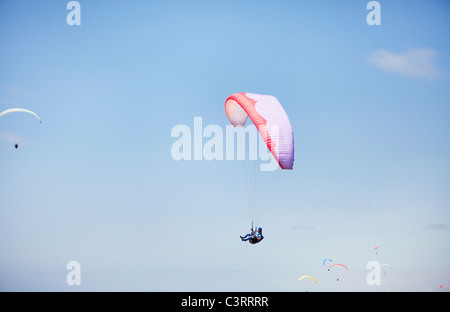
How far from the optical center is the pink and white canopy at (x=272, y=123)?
1419 inches

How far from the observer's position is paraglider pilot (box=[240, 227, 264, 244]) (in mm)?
39594

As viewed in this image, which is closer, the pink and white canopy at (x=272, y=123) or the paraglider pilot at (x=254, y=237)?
the pink and white canopy at (x=272, y=123)

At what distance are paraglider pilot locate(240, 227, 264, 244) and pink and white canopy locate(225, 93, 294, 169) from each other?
18.9 ft

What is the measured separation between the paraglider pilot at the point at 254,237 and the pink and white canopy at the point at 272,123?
5.77 m

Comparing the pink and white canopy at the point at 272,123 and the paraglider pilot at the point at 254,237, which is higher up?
the pink and white canopy at the point at 272,123

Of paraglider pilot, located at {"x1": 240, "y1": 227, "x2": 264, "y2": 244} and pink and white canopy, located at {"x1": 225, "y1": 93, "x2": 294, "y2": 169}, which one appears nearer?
pink and white canopy, located at {"x1": 225, "y1": 93, "x2": 294, "y2": 169}

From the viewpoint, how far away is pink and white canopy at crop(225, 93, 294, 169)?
36031 millimetres

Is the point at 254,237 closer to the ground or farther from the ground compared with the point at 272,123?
closer to the ground

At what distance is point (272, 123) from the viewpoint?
3741 centimetres

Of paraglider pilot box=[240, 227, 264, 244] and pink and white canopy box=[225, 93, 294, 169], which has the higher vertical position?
pink and white canopy box=[225, 93, 294, 169]

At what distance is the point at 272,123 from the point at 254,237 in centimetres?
748
